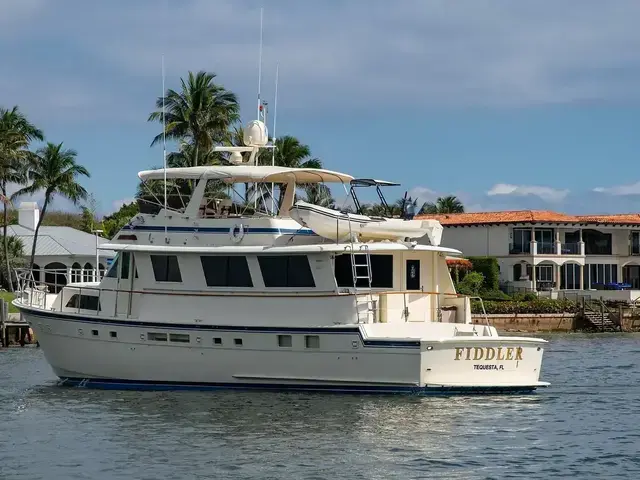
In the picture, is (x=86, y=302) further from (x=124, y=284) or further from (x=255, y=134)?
(x=255, y=134)

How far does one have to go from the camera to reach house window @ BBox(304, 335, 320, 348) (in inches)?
949

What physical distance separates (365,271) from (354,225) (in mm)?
1046

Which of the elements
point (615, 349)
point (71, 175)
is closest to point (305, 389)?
point (615, 349)

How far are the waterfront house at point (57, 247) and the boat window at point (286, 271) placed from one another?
106 ft

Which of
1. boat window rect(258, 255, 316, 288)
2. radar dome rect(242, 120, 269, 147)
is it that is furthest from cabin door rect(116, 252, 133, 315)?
radar dome rect(242, 120, 269, 147)

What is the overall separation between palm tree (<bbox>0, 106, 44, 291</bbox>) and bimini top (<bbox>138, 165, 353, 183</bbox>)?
28579mm

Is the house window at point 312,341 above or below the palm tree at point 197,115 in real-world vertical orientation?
below

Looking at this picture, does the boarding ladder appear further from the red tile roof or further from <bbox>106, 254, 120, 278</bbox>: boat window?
the red tile roof

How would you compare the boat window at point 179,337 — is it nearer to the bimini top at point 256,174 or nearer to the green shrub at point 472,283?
the bimini top at point 256,174

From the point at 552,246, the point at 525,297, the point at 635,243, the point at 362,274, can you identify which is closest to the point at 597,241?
the point at 635,243

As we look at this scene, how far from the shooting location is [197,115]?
52.3 metres

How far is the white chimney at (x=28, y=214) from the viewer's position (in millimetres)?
66562

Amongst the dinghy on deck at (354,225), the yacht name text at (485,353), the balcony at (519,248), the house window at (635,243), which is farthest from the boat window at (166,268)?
the house window at (635,243)

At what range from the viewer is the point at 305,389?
2442 cm
